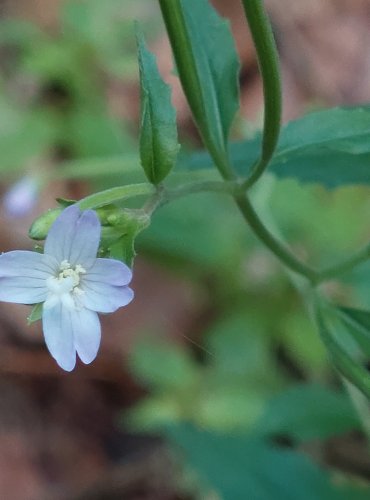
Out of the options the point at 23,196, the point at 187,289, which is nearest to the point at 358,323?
the point at 23,196

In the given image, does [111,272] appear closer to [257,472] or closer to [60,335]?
[60,335]

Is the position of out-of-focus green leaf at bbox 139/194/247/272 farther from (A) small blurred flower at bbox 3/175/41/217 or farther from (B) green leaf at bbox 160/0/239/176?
(B) green leaf at bbox 160/0/239/176

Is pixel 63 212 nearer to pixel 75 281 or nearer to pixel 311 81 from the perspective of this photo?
pixel 75 281

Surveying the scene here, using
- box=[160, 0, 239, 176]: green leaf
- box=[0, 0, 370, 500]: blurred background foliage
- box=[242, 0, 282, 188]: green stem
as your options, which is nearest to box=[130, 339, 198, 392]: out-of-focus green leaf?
box=[0, 0, 370, 500]: blurred background foliage

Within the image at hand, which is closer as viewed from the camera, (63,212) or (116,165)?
(63,212)

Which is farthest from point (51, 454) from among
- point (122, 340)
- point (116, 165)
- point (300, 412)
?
point (116, 165)

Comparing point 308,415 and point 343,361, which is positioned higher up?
point 343,361
